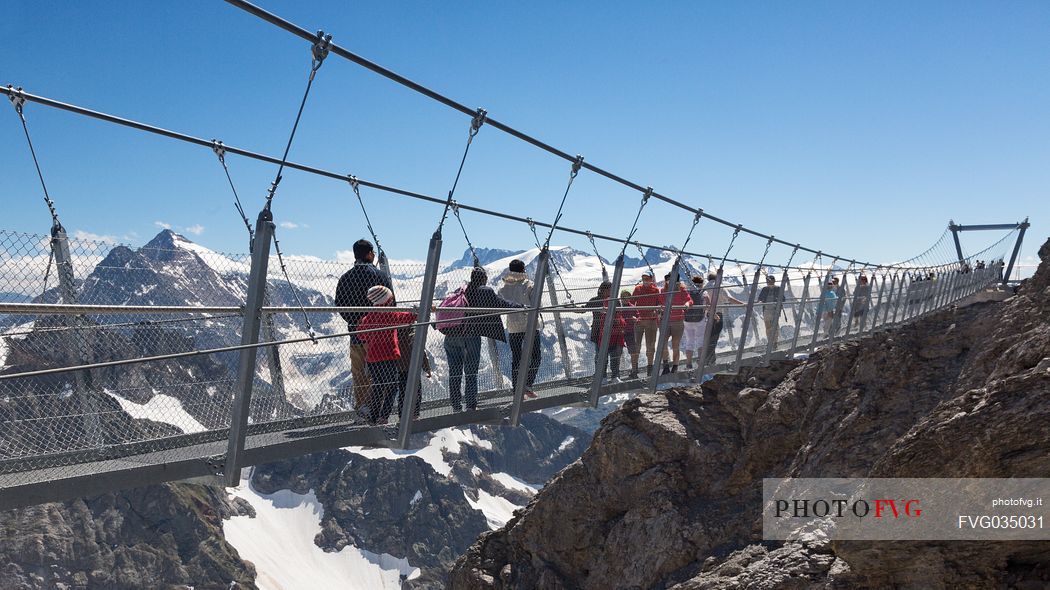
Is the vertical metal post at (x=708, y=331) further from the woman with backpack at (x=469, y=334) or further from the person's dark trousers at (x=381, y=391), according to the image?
the person's dark trousers at (x=381, y=391)

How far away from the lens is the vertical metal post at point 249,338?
5.56 meters

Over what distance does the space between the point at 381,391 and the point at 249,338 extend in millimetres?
1676

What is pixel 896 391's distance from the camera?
1140 cm

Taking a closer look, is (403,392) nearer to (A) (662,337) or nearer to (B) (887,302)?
(A) (662,337)

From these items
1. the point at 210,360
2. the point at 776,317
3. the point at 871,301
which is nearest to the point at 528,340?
the point at 210,360

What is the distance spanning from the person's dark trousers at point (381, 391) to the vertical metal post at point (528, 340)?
5.18ft

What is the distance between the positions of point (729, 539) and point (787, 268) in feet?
15.5

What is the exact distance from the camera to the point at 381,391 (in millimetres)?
7055

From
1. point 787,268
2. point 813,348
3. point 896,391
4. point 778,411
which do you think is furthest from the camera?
point 813,348

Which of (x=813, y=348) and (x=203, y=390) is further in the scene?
(x=813, y=348)

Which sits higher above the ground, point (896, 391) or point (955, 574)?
point (896, 391)

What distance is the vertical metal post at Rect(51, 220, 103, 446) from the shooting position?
5.45 metres

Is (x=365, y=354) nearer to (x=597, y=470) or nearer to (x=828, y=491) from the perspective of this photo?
(x=828, y=491)

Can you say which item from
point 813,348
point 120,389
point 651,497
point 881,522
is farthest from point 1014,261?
point 120,389
